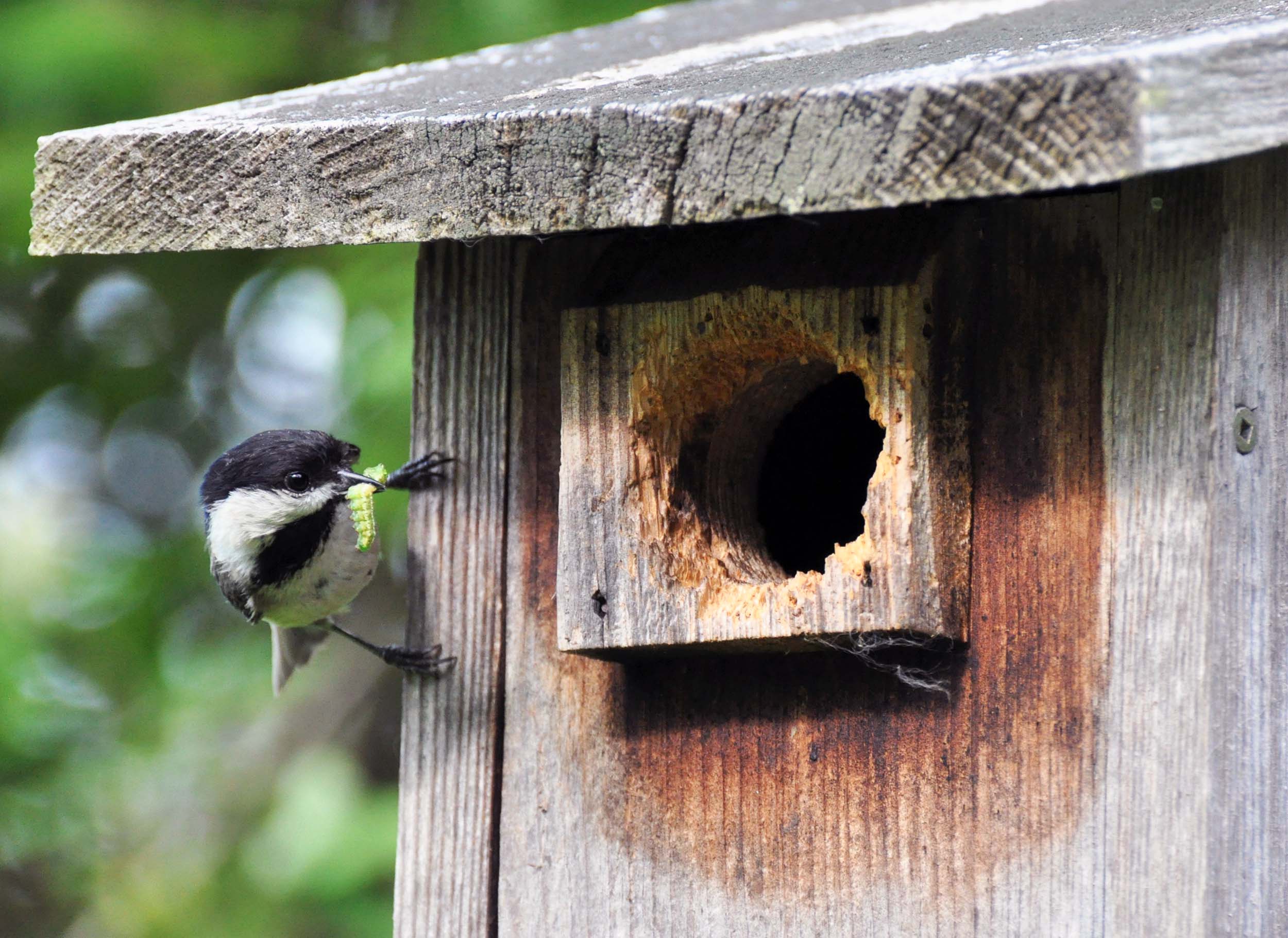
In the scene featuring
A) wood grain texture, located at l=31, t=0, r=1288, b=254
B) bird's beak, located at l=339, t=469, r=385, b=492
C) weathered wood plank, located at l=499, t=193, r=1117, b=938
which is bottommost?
weathered wood plank, located at l=499, t=193, r=1117, b=938

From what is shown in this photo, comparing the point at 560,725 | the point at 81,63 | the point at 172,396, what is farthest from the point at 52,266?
the point at 560,725

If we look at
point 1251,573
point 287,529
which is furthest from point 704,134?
point 287,529

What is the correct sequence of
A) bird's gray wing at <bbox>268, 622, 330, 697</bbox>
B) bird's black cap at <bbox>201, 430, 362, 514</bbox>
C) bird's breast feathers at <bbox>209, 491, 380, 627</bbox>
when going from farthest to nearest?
bird's gray wing at <bbox>268, 622, 330, 697</bbox>, bird's breast feathers at <bbox>209, 491, 380, 627</bbox>, bird's black cap at <bbox>201, 430, 362, 514</bbox>

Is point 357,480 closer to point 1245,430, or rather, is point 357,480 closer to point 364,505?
point 364,505

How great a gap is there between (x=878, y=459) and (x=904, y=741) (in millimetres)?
332

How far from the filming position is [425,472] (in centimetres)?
211

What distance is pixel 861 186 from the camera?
4.50ft

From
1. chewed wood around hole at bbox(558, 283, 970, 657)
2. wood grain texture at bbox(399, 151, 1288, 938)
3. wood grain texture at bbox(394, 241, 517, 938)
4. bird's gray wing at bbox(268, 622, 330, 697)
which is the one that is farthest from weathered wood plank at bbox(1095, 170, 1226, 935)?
bird's gray wing at bbox(268, 622, 330, 697)

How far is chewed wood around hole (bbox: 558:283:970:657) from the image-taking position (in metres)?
1.70

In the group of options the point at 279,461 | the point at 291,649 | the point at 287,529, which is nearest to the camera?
the point at 279,461

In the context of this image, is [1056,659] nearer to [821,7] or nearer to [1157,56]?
[1157,56]

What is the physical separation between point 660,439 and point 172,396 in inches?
104

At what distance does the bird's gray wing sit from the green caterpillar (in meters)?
0.63

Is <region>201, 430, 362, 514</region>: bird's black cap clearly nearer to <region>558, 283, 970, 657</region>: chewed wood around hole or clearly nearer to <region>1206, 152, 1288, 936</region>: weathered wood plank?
<region>558, 283, 970, 657</region>: chewed wood around hole
